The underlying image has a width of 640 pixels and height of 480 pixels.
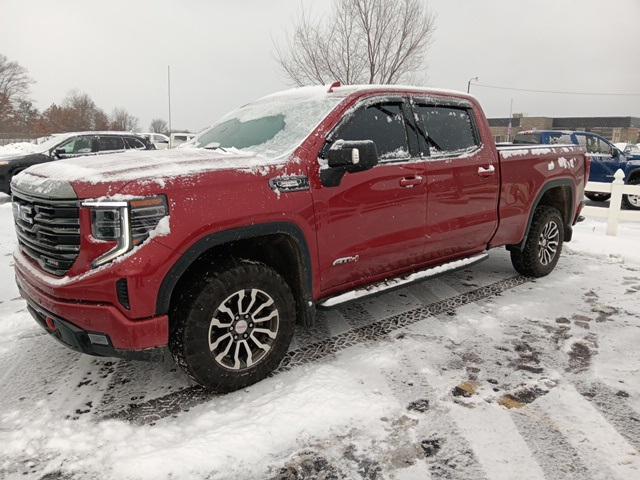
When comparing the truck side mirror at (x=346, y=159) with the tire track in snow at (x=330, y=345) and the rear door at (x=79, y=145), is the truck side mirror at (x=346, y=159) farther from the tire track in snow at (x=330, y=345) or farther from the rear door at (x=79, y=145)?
the rear door at (x=79, y=145)

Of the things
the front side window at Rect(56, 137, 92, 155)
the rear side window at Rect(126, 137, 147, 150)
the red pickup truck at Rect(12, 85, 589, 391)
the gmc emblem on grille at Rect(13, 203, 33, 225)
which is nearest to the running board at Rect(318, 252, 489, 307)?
the red pickup truck at Rect(12, 85, 589, 391)

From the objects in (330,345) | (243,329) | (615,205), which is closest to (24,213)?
(243,329)

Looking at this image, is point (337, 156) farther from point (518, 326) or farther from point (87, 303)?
point (518, 326)

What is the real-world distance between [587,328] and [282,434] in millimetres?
2836

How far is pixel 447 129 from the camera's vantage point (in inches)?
164

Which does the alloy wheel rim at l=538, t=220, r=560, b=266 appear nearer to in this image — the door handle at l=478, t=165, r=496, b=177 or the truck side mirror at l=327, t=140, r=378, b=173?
the door handle at l=478, t=165, r=496, b=177

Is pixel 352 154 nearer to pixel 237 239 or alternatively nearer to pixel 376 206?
pixel 376 206

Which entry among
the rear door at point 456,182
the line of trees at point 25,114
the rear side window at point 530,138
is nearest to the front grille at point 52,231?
the rear door at point 456,182

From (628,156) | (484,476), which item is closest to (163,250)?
(484,476)

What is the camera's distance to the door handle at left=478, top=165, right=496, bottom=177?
4258 mm

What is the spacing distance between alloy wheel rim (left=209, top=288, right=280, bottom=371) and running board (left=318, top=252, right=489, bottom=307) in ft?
1.53

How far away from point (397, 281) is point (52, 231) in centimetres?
239

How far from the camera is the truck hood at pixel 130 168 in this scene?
2486mm

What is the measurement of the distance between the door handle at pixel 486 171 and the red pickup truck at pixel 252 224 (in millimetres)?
23
